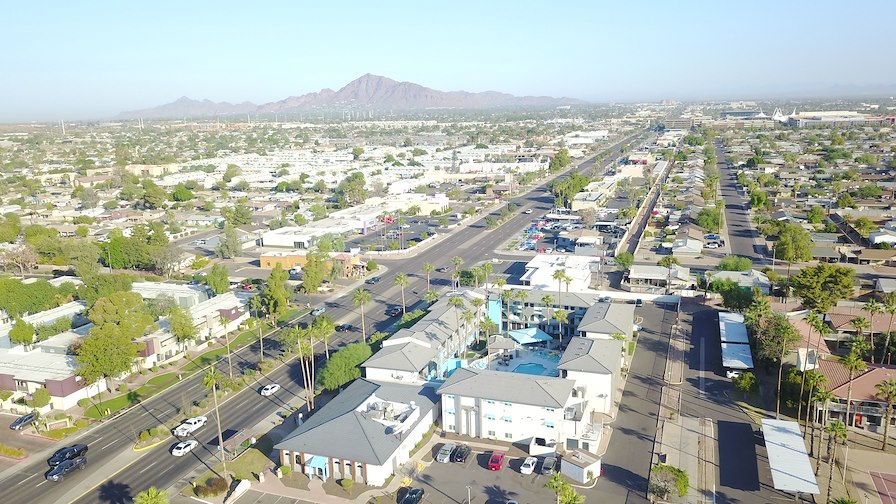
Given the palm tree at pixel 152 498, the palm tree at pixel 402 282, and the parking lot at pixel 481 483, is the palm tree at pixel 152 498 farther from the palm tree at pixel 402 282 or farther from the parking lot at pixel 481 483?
the palm tree at pixel 402 282

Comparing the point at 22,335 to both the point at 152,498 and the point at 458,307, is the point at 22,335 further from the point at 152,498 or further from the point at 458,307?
the point at 458,307

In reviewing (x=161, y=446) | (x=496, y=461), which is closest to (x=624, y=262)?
(x=496, y=461)

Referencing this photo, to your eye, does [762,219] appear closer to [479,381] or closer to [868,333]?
[868,333]

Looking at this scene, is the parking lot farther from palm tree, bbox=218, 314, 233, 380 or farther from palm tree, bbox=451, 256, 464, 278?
palm tree, bbox=451, 256, 464, 278

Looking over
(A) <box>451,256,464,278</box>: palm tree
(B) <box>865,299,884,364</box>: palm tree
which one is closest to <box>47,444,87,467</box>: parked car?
(A) <box>451,256,464,278</box>: palm tree

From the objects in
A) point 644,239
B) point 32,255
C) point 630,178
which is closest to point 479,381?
point 644,239
